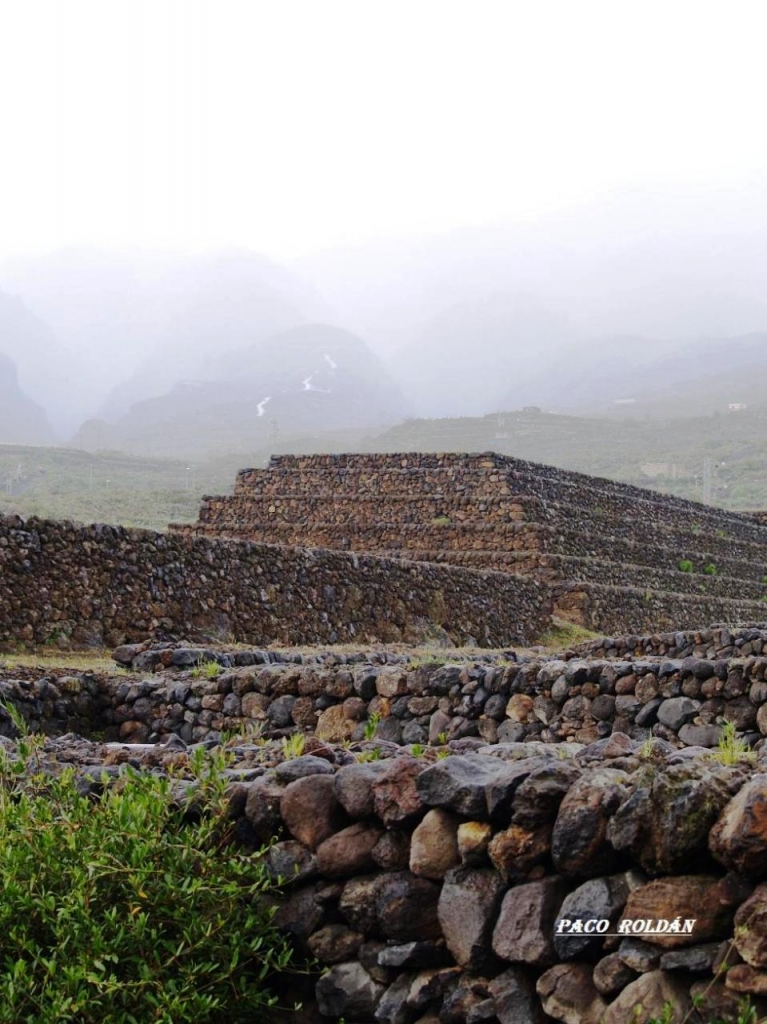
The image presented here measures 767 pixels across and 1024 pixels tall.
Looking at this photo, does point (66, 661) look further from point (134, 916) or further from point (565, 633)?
point (565, 633)

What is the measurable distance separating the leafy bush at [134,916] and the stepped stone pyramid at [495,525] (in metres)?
25.4

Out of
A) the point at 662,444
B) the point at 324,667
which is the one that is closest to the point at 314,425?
the point at 662,444

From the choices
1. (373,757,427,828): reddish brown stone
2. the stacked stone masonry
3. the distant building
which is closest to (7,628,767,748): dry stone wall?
the stacked stone masonry

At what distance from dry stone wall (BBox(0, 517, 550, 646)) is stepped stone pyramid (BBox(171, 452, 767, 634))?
4625mm

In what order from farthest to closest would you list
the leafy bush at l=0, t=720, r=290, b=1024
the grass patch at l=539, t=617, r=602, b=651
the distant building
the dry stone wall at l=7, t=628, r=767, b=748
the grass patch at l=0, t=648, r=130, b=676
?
the distant building < the grass patch at l=539, t=617, r=602, b=651 < the grass patch at l=0, t=648, r=130, b=676 < the dry stone wall at l=7, t=628, r=767, b=748 < the leafy bush at l=0, t=720, r=290, b=1024

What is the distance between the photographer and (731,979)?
451cm

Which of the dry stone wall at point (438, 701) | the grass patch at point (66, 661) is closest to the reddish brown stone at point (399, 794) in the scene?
the dry stone wall at point (438, 701)

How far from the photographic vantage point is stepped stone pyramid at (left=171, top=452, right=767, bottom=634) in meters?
32.6

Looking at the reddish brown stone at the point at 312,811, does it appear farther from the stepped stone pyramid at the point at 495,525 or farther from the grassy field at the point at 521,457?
the grassy field at the point at 521,457

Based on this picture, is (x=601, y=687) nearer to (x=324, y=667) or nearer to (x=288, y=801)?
(x=324, y=667)

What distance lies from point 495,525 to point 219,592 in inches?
546

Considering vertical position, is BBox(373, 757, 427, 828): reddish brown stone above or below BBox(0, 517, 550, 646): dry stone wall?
above

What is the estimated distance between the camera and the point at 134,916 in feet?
18.0

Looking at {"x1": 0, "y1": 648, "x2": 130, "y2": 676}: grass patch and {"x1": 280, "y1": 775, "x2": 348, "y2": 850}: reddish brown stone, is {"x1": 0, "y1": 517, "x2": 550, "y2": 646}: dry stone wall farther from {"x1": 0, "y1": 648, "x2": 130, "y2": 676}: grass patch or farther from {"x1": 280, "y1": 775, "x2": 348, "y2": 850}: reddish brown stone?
{"x1": 280, "y1": 775, "x2": 348, "y2": 850}: reddish brown stone
